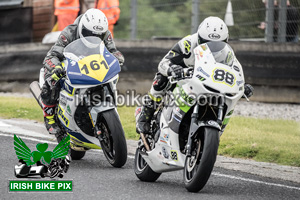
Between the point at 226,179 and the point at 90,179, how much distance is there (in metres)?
1.42

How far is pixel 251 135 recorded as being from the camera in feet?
34.9

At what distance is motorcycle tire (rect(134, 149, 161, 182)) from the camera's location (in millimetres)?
7582

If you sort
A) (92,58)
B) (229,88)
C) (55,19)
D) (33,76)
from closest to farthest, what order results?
(229,88) < (92,58) < (33,76) < (55,19)

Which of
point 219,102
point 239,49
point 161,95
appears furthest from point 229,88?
point 239,49

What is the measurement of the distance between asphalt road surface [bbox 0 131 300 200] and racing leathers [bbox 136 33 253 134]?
0.62 m

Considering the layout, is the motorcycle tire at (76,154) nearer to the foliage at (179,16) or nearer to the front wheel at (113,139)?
the front wheel at (113,139)

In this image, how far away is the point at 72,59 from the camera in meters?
8.47

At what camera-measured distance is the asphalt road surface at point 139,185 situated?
6711mm

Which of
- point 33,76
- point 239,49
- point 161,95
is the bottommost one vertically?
point 33,76

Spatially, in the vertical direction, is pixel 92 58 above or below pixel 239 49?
above

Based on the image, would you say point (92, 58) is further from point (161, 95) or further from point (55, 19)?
point (55, 19)

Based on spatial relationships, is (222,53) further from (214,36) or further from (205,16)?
(205,16)

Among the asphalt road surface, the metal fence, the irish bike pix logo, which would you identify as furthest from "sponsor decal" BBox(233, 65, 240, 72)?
the metal fence

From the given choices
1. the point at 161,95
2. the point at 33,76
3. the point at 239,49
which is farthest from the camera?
the point at 33,76
